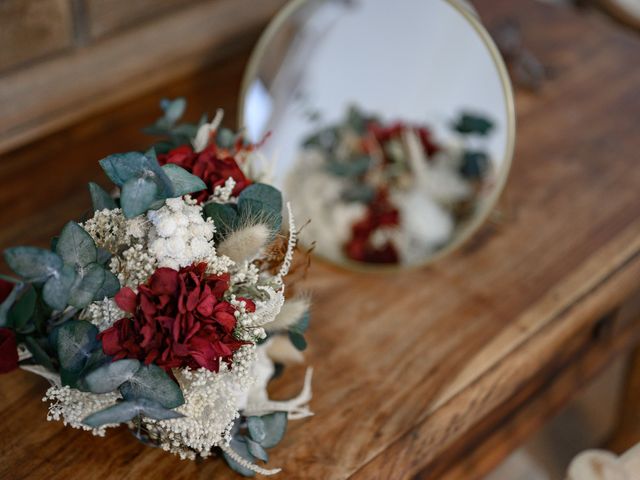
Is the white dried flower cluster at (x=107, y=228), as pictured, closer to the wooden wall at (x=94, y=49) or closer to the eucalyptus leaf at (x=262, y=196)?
the eucalyptus leaf at (x=262, y=196)

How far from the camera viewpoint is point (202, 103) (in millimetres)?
1158

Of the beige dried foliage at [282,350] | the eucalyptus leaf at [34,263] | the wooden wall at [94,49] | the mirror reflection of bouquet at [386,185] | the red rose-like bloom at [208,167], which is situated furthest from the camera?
the mirror reflection of bouquet at [386,185]

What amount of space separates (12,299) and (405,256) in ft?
1.70

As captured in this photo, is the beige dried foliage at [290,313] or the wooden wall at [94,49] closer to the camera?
the beige dried foliage at [290,313]

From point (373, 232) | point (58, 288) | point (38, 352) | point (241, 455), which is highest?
point (58, 288)

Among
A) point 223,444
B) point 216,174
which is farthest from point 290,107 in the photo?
point 223,444

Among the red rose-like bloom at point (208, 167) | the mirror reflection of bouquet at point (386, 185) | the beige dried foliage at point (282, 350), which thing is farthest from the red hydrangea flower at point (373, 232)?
the red rose-like bloom at point (208, 167)

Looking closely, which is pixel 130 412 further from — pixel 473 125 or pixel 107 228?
pixel 473 125

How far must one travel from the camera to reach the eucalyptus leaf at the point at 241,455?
0.69m

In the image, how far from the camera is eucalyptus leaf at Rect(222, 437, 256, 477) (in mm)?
694

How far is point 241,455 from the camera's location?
693 mm

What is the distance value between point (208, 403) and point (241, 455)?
90mm

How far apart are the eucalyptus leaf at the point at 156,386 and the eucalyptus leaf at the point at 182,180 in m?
0.14

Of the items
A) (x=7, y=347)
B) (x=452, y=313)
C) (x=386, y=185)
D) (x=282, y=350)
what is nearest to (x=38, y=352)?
(x=7, y=347)
